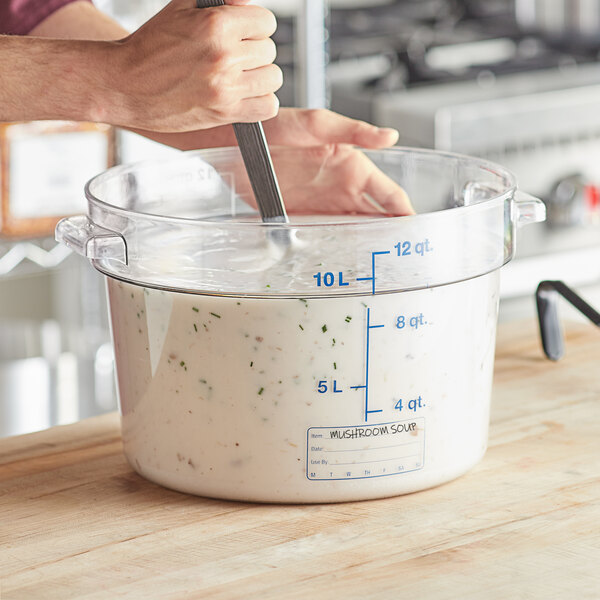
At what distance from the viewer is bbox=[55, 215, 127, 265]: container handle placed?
634mm

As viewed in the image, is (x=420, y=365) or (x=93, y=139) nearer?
(x=420, y=365)

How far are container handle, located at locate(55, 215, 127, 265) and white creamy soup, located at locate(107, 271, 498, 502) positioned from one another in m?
0.03

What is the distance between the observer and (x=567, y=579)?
558mm

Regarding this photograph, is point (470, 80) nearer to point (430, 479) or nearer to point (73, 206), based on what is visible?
point (73, 206)

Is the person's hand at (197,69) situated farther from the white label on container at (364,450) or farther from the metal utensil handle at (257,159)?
the white label on container at (364,450)

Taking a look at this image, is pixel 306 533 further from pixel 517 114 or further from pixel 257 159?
pixel 517 114

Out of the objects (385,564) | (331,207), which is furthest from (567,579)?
(331,207)

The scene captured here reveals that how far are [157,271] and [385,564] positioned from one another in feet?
0.70

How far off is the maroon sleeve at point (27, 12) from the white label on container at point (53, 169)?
1.21 feet

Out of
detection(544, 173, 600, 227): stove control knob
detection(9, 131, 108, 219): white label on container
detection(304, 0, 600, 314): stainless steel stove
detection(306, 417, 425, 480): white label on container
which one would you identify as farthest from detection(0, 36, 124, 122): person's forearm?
detection(544, 173, 600, 227): stove control knob

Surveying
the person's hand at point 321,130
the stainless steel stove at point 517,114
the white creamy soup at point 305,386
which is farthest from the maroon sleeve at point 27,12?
the stainless steel stove at point 517,114

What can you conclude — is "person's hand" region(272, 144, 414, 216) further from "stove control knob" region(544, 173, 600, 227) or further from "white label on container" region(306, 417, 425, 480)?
"stove control knob" region(544, 173, 600, 227)

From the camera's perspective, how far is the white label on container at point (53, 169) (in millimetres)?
1291

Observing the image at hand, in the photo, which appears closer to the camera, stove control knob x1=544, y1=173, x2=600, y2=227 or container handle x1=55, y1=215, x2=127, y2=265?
container handle x1=55, y1=215, x2=127, y2=265
